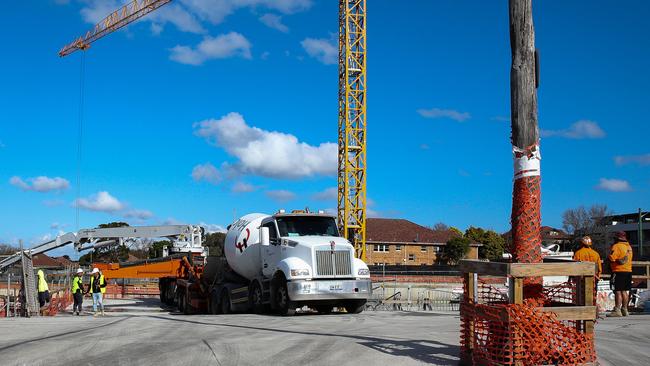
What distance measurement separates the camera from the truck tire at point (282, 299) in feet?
58.3

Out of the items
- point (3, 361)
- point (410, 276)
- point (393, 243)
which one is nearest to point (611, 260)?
point (3, 361)

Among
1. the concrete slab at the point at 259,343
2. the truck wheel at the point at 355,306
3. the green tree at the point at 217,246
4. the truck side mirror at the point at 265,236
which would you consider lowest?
the truck wheel at the point at 355,306

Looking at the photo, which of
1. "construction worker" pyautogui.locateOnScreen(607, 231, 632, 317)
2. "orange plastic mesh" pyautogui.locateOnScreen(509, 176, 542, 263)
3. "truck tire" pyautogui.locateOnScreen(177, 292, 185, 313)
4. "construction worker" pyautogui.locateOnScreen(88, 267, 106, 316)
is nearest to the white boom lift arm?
"truck tire" pyautogui.locateOnScreen(177, 292, 185, 313)

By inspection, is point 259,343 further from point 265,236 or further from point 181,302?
point 181,302

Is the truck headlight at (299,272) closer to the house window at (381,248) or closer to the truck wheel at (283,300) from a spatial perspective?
the truck wheel at (283,300)

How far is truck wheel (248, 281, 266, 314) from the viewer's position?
1973 cm

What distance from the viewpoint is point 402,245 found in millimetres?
76500

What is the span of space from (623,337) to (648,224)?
86135mm

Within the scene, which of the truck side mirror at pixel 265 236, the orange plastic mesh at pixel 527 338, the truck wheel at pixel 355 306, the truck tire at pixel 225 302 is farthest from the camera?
the truck tire at pixel 225 302

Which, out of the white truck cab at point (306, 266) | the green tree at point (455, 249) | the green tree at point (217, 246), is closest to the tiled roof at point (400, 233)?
the green tree at point (455, 249)

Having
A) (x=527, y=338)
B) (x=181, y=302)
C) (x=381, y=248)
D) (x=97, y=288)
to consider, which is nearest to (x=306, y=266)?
(x=97, y=288)

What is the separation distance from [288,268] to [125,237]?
19101 millimetres

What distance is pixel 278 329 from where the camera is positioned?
43.6 feet

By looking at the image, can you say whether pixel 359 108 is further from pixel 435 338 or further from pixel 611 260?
pixel 435 338
